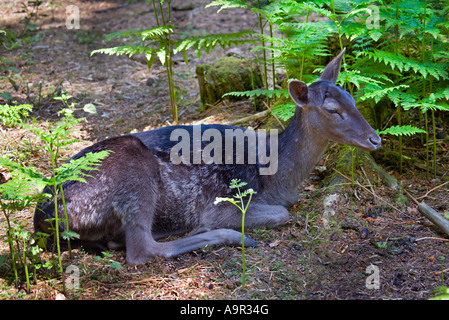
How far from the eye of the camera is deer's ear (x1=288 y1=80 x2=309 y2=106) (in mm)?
5033

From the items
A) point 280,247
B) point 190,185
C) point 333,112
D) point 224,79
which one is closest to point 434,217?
point 333,112

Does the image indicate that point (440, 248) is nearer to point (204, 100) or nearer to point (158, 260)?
point (158, 260)

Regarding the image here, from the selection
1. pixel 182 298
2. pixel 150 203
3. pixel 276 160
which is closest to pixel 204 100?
pixel 276 160

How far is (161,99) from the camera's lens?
8.57 metres

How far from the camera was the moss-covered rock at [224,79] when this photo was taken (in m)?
7.64

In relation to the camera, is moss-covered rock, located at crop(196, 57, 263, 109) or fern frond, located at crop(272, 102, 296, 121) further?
moss-covered rock, located at crop(196, 57, 263, 109)

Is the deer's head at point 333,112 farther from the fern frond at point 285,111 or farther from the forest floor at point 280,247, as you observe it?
the forest floor at point 280,247

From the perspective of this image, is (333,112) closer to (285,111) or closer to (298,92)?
(298,92)

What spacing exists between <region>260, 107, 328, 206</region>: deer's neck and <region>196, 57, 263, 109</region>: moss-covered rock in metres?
2.29

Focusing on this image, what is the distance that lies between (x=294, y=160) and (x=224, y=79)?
105 inches

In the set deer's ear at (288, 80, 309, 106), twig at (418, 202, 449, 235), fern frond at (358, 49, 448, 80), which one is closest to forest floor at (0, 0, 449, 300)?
twig at (418, 202, 449, 235)

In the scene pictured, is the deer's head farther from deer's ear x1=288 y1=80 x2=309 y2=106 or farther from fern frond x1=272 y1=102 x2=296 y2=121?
fern frond x1=272 y1=102 x2=296 y2=121

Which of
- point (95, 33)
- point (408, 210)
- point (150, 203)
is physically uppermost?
point (95, 33)
